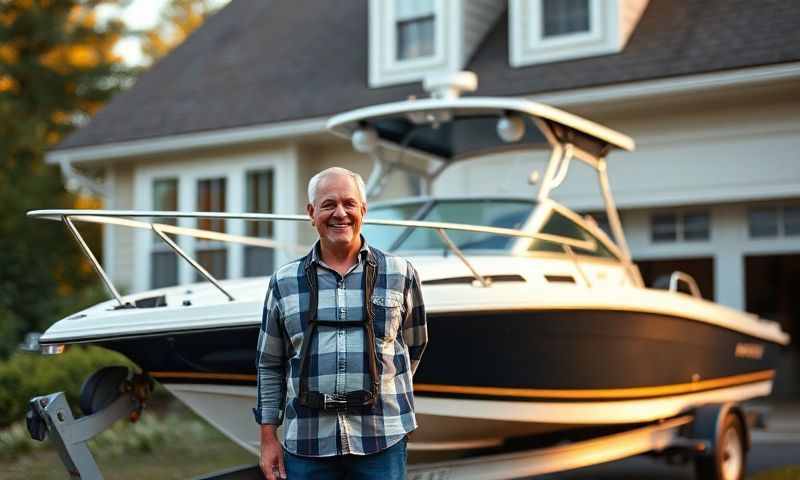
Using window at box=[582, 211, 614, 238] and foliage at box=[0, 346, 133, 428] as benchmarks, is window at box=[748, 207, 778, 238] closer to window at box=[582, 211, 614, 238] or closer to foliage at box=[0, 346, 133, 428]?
window at box=[582, 211, 614, 238]

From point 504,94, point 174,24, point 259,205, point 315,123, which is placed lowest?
point 259,205

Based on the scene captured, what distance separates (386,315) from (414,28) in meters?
9.92

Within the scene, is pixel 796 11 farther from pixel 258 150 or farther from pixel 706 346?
pixel 258 150

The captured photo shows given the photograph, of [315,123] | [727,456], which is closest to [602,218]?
[315,123]

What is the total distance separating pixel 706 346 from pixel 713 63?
4.14 meters

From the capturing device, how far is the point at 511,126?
677 cm

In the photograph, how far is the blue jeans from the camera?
3.46 metres

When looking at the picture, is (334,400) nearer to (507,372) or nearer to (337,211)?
(337,211)

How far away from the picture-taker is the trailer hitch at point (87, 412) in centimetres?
454

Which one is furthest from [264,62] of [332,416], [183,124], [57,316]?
[332,416]

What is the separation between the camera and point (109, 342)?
15.9ft

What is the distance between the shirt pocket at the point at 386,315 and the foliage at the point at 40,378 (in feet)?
19.6

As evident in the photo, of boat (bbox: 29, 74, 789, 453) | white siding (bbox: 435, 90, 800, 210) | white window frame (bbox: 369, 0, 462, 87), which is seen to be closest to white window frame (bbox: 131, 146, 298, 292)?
white window frame (bbox: 369, 0, 462, 87)

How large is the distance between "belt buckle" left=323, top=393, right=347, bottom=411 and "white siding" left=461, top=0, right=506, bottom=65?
9.54 metres
